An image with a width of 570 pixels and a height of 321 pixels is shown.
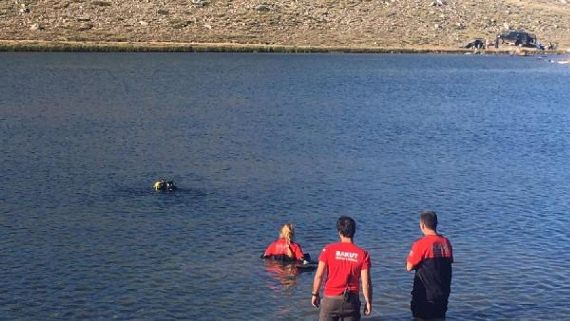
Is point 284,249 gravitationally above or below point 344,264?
below

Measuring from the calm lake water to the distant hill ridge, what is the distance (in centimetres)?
6437

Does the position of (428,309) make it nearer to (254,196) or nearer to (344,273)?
(344,273)

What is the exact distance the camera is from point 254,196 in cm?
4094

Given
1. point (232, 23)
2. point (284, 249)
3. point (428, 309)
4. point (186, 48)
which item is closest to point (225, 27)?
point (232, 23)

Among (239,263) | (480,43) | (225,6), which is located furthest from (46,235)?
(480,43)

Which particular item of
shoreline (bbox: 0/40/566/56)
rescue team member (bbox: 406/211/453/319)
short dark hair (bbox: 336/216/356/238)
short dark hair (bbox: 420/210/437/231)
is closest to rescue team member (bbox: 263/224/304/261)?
rescue team member (bbox: 406/211/453/319)

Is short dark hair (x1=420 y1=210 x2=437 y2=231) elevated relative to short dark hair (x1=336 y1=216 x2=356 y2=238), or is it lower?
lower

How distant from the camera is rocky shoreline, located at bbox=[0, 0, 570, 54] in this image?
151 metres

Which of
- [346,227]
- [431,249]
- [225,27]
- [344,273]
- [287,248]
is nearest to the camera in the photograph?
[346,227]

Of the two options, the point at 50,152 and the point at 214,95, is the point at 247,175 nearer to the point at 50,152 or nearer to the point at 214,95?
the point at 50,152

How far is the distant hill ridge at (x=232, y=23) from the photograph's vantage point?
156 meters

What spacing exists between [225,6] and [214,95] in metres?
93.6

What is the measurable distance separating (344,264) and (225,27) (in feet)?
505

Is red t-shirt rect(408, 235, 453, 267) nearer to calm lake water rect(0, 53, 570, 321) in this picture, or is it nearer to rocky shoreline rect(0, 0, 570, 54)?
calm lake water rect(0, 53, 570, 321)
